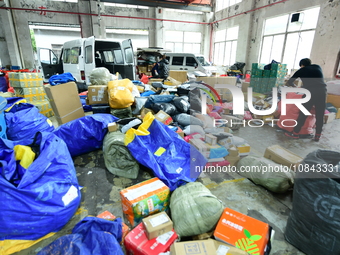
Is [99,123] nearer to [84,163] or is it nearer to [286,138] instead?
[84,163]

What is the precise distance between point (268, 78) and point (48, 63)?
762 cm

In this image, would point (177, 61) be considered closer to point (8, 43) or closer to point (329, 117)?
point (329, 117)

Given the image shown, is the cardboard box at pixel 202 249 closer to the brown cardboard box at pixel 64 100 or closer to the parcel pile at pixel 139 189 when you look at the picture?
the parcel pile at pixel 139 189

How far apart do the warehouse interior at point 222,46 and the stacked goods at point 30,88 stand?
14.7 inches

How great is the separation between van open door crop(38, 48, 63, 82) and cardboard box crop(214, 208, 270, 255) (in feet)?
23.4

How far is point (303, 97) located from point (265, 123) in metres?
0.94

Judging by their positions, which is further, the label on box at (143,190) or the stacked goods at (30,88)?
the stacked goods at (30,88)

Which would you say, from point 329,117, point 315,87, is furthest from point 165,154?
point 329,117

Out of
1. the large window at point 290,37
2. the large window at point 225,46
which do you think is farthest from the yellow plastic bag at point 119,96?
the large window at point 225,46

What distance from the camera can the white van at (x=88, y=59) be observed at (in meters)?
5.33

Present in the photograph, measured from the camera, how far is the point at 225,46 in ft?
42.3

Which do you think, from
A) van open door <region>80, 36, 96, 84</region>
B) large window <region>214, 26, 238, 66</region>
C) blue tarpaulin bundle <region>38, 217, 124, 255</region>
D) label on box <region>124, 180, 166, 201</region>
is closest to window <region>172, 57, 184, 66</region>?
van open door <region>80, 36, 96, 84</region>

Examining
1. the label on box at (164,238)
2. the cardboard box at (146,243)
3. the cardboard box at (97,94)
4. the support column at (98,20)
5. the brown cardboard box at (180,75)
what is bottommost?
the cardboard box at (146,243)

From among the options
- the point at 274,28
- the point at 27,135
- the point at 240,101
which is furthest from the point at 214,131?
the point at 274,28
